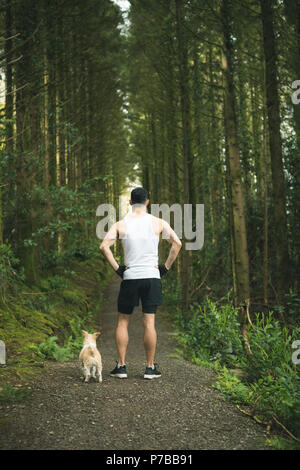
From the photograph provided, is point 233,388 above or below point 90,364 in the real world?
below

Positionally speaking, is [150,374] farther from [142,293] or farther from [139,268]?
[139,268]

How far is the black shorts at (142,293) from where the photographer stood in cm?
491

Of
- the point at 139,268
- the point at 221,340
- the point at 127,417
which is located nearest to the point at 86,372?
the point at 127,417

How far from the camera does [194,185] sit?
1416 cm

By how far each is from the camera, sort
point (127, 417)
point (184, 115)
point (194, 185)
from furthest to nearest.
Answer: point (194, 185), point (184, 115), point (127, 417)

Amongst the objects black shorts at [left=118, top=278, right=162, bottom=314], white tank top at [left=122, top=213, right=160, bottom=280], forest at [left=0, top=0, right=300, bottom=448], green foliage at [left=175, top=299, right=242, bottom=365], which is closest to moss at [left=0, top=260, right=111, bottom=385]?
forest at [left=0, top=0, right=300, bottom=448]

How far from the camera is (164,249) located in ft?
74.7

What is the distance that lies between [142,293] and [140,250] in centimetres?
52

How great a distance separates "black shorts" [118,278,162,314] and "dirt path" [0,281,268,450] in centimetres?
88

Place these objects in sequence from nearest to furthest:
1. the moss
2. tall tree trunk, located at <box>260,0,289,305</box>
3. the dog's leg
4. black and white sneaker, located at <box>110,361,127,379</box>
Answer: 1. the dog's leg
2. black and white sneaker, located at <box>110,361,127,379</box>
3. the moss
4. tall tree trunk, located at <box>260,0,289,305</box>

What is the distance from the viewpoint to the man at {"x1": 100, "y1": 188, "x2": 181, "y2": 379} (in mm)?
4930

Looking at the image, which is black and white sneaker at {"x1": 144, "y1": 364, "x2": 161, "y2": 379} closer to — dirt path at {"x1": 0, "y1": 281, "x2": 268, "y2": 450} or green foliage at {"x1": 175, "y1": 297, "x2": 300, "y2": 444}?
dirt path at {"x1": 0, "y1": 281, "x2": 268, "y2": 450}
